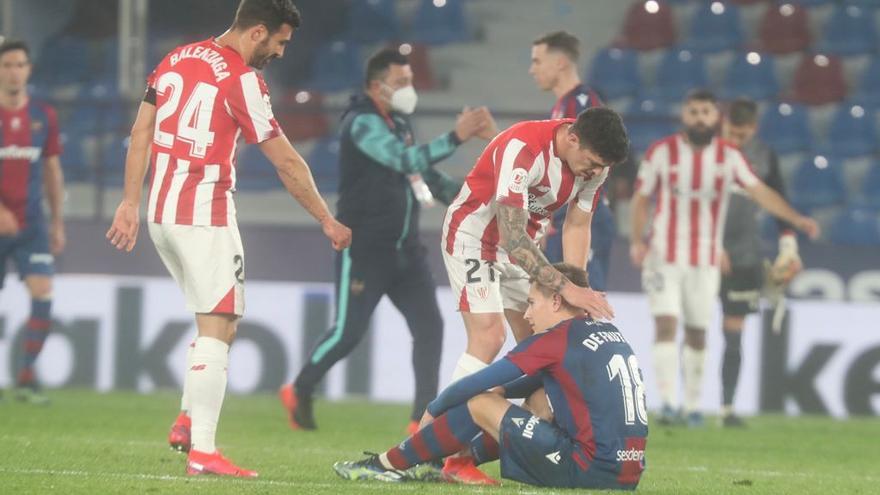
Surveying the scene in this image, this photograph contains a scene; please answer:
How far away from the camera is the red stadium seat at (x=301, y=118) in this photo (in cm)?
1374

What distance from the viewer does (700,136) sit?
1063cm

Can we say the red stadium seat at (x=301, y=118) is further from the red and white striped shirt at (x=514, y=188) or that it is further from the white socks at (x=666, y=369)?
the red and white striped shirt at (x=514, y=188)

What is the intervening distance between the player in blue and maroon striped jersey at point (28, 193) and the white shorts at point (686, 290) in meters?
3.88

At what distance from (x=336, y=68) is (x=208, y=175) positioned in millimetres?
9661

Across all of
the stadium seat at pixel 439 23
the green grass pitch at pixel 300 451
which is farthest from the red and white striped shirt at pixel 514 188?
the stadium seat at pixel 439 23

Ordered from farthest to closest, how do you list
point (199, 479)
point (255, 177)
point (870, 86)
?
point (870, 86)
point (255, 177)
point (199, 479)

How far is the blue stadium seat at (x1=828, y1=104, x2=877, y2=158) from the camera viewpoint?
14.7 metres

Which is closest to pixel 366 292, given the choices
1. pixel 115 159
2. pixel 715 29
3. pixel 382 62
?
pixel 382 62

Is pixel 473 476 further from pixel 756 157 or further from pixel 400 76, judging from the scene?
pixel 756 157

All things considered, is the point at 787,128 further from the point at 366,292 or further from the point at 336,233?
the point at 336,233

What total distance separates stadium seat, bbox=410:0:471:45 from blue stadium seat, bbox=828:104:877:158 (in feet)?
12.2

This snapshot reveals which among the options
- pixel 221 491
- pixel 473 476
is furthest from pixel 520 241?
pixel 221 491

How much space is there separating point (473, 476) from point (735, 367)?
5.00 metres

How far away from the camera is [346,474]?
630cm
